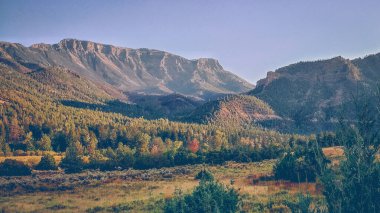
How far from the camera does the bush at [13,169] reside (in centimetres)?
7719

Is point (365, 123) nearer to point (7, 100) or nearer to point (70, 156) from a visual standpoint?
point (70, 156)

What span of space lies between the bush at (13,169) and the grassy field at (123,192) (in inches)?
377

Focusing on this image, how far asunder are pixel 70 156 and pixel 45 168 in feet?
26.6

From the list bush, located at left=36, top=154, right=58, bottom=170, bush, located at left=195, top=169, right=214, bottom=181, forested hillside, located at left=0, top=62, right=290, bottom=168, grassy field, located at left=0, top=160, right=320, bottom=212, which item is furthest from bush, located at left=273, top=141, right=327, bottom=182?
bush, located at left=36, top=154, right=58, bottom=170

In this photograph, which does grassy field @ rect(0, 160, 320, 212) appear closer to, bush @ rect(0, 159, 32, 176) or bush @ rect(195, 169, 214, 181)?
bush @ rect(195, 169, 214, 181)

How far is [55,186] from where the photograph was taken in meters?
58.5

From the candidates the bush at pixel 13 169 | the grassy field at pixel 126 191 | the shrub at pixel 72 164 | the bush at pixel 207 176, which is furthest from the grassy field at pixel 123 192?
the shrub at pixel 72 164

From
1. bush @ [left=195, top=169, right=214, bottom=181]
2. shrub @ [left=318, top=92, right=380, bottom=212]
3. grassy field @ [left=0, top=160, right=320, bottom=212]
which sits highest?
shrub @ [left=318, top=92, right=380, bottom=212]

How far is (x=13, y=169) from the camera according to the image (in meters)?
78.2

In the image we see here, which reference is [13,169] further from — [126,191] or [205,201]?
[205,201]

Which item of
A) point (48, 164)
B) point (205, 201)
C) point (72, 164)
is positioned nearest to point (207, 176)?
point (205, 201)

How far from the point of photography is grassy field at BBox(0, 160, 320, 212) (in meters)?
38.6

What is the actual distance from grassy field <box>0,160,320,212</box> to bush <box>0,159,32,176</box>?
31.4ft

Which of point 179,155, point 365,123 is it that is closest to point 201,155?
point 179,155
